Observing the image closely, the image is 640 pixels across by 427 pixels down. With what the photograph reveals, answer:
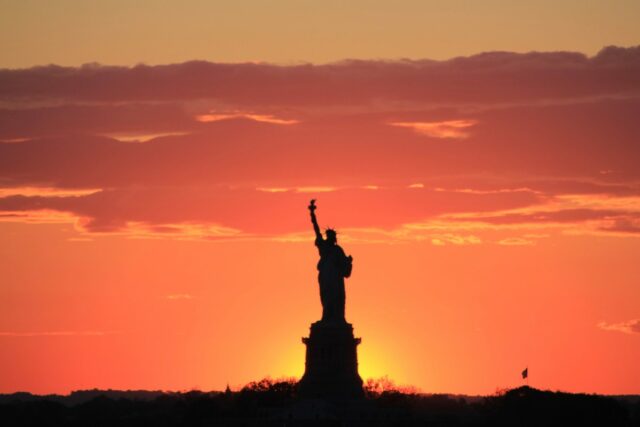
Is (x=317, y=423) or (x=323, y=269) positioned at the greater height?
(x=323, y=269)

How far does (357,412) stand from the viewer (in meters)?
96.9

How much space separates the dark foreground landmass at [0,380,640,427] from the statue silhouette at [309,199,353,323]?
415 centimetres

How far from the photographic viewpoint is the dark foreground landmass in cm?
9688

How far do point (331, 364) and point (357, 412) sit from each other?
164 inches

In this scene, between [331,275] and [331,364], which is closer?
[331,364]

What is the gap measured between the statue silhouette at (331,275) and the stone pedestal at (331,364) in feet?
2.86

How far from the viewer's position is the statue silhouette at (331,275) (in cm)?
10225

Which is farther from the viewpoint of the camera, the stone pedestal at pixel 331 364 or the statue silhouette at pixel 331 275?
the statue silhouette at pixel 331 275

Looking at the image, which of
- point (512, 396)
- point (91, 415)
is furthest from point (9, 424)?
point (512, 396)

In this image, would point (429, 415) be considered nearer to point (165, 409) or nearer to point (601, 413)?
A: point (601, 413)

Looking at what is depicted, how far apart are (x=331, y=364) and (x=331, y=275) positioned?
13.5 feet

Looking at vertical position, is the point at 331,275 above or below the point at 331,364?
above

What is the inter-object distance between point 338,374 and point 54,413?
35270mm

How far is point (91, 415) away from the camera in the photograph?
125375mm
